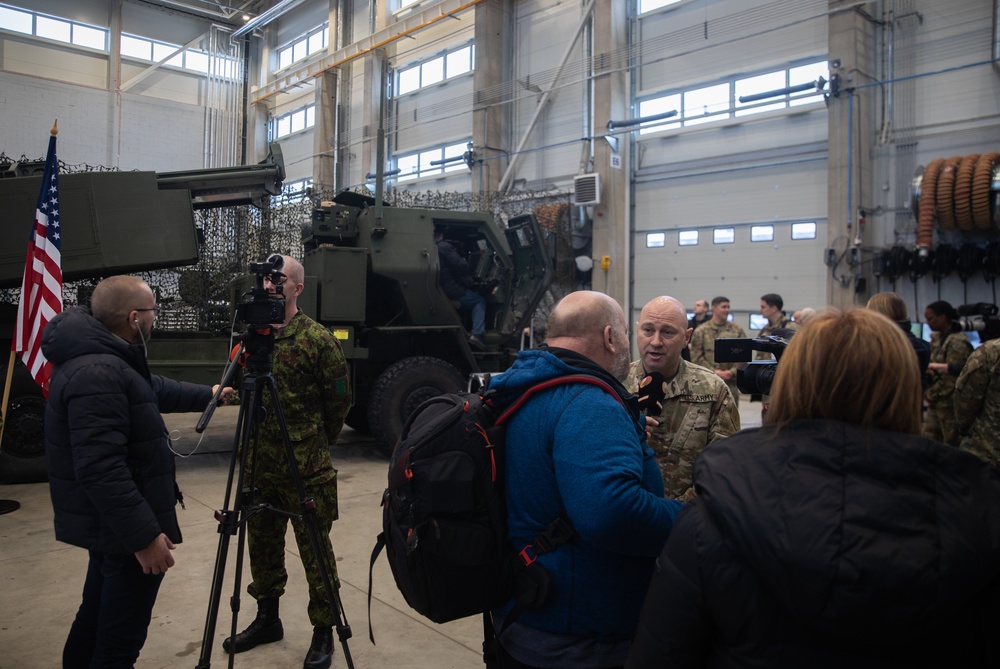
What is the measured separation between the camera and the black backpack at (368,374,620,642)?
163 cm

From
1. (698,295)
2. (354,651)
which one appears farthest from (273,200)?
(354,651)

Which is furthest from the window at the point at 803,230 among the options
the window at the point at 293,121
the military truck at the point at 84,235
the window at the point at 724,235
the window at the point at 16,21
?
the window at the point at 16,21

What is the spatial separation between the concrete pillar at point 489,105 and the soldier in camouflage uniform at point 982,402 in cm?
1183

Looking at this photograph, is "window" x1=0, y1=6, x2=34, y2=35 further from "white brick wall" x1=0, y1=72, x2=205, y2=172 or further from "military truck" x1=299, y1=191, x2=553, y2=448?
"military truck" x1=299, y1=191, x2=553, y2=448

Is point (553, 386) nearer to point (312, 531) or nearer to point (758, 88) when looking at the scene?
point (312, 531)

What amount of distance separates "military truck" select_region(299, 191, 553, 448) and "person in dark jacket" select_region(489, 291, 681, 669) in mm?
5156

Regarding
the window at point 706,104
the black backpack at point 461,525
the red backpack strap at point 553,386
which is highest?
the window at point 706,104

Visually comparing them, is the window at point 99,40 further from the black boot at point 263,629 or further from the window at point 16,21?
the black boot at point 263,629

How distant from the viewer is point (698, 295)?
12938 millimetres

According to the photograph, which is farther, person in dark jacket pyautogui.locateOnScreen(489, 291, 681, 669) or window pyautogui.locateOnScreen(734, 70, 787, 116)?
window pyautogui.locateOnScreen(734, 70, 787, 116)

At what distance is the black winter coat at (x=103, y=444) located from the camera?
2246mm

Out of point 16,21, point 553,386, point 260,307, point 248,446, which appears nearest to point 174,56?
point 16,21

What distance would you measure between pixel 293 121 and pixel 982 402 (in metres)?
19.6

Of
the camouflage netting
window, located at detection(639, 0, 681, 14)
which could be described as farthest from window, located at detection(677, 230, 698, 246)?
window, located at detection(639, 0, 681, 14)
